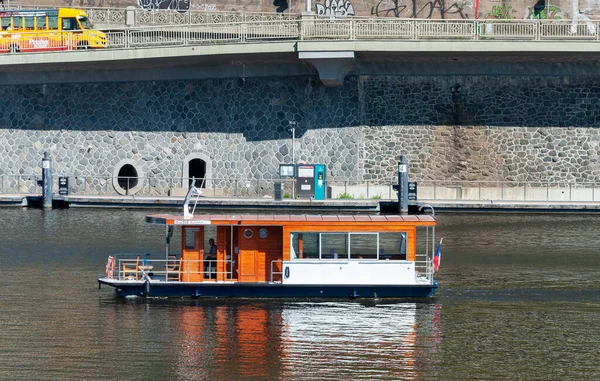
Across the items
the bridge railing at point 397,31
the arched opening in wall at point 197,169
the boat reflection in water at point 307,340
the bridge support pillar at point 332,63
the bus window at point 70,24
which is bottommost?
the boat reflection in water at point 307,340

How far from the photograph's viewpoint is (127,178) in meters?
61.4

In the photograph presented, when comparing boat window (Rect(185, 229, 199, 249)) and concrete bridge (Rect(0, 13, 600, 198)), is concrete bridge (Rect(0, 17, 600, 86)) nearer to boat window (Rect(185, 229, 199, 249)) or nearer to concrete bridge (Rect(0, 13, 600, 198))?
concrete bridge (Rect(0, 13, 600, 198))

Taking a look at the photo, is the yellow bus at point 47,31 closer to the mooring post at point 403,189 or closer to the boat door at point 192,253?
the mooring post at point 403,189

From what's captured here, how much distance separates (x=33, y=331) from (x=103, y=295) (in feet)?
17.0

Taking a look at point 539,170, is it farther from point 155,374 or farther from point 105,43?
point 155,374

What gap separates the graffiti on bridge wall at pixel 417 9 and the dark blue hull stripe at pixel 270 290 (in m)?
33.5

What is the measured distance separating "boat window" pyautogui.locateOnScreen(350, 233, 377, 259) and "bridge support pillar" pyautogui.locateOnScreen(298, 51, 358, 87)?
871 inches

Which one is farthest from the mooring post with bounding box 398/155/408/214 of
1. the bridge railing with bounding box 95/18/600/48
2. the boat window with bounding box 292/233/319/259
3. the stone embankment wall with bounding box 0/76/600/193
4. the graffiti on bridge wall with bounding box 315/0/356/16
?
the boat window with bounding box 292/233/319/259

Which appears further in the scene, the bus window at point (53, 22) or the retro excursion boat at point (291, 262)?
the bus window at point (53, 22)

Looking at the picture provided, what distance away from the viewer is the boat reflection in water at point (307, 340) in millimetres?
26938

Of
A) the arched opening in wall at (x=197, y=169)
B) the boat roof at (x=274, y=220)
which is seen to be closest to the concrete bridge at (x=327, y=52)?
the arched opening in wall at (x=197, y=169)

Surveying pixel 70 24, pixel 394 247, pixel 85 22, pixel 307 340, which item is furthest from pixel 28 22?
pixel 307 340

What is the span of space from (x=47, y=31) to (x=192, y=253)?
29.7m

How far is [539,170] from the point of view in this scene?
5981cm
